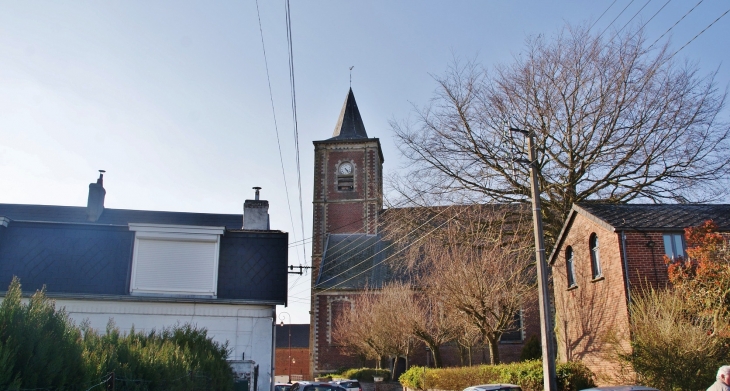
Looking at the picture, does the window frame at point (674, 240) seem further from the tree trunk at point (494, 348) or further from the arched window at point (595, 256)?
the tree trunk at point (494, 348)

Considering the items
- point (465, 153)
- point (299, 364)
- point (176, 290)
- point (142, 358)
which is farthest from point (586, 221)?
point (299, 364)

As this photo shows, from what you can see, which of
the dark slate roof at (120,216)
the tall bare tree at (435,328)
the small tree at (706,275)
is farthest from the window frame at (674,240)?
the dark slate roof at (120,216)

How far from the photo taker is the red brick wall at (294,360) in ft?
202

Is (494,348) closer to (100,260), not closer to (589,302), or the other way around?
(589,302)

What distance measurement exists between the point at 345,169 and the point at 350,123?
4.91 m

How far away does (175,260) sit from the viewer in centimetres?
1590

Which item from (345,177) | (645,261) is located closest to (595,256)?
(645,261)

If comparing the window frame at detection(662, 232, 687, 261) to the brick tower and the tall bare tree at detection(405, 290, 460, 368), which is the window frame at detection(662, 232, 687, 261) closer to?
the tall bare tree at detection(405, 290, 460, 368)

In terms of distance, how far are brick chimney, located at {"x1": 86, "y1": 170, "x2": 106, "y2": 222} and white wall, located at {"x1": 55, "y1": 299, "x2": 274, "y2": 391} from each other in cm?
1627

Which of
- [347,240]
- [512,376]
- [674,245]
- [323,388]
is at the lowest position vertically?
[323,388]

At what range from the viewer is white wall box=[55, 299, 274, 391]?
15.4 m

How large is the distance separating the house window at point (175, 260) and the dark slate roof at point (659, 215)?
11.0 meters

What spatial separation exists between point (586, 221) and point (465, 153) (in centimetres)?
539

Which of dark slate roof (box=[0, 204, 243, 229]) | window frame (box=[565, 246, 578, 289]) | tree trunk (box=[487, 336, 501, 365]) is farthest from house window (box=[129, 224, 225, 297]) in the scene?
dark slate roof (box=[0, 204, 243, 229])
